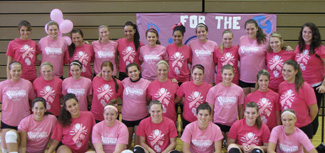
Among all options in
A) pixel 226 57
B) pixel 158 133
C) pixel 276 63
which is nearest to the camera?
pixel 158 133

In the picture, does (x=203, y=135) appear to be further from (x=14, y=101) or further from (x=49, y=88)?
(x=14, y=101)

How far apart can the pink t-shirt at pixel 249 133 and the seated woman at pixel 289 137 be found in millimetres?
117

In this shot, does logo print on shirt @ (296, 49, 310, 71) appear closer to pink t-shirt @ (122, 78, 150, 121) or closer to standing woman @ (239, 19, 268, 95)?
standing woman @ (239, 19, 268, 95)

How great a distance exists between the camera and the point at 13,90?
3846mm

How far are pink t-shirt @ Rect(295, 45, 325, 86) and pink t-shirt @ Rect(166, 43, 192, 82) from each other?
1.48 meters

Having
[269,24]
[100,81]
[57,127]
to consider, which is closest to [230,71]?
[100,81]

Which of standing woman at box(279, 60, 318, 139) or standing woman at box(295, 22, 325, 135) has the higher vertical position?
standing woman at box(295, 22, 325, 135)

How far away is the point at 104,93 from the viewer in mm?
3951

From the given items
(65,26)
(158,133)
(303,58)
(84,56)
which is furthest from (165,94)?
(65,26)

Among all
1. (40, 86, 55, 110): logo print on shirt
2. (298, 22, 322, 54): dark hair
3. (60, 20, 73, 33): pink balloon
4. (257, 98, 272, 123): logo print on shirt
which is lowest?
(257, 98, 272, 123): logo print on shirt

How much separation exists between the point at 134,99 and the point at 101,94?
1.43 feet

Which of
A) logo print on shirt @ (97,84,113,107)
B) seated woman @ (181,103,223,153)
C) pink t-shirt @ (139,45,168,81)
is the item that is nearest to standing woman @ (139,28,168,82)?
pink t-shirt @ (139,45,168,81)

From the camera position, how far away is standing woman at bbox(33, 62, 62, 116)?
3951 millimetres

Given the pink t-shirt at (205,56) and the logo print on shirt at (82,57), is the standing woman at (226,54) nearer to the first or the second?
the pink t-shirt at (205,56)
